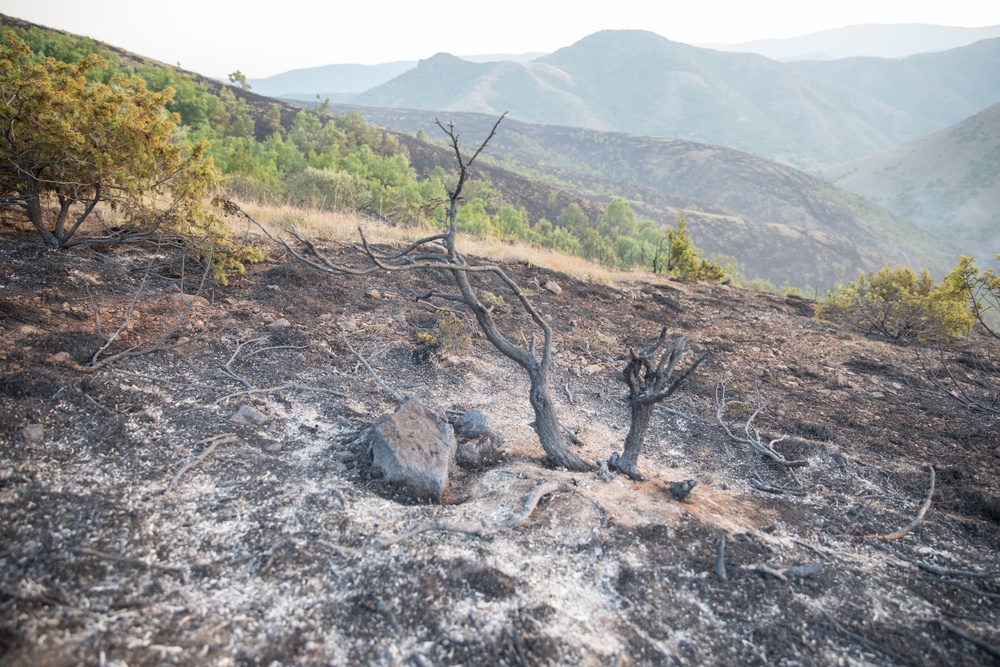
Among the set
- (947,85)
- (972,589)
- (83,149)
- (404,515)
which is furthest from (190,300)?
(947,85)

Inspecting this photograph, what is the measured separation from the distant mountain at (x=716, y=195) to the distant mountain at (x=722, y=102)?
70897 millimetres

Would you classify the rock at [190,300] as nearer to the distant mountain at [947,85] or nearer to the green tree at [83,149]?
the green tree at [83,149]

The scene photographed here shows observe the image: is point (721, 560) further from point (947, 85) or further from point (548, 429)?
point (947, 85)

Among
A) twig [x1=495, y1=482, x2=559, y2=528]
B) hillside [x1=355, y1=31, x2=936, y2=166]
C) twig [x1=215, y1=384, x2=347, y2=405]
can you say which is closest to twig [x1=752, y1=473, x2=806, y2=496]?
twig [x1=495, y1=482, x2=559, y2=528]

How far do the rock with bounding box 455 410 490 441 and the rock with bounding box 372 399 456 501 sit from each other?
0.29m

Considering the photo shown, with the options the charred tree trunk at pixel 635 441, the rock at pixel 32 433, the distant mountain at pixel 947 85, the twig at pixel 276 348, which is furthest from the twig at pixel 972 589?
the distant mountain at pixel 947 85

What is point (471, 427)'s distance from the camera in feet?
12.5

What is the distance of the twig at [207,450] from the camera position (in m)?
2.77

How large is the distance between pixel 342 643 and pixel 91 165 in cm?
520

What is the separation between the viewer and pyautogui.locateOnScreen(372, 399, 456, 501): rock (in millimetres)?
3090

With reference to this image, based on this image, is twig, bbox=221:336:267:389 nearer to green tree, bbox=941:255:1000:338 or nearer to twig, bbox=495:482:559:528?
twig, bbox=495:482:559:528

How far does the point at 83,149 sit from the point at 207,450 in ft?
12.0

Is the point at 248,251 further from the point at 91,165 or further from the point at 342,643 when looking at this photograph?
the point at 342,643

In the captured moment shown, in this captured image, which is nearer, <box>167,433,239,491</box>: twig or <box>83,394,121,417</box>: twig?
<box>167,433,239,491</box>: twig
